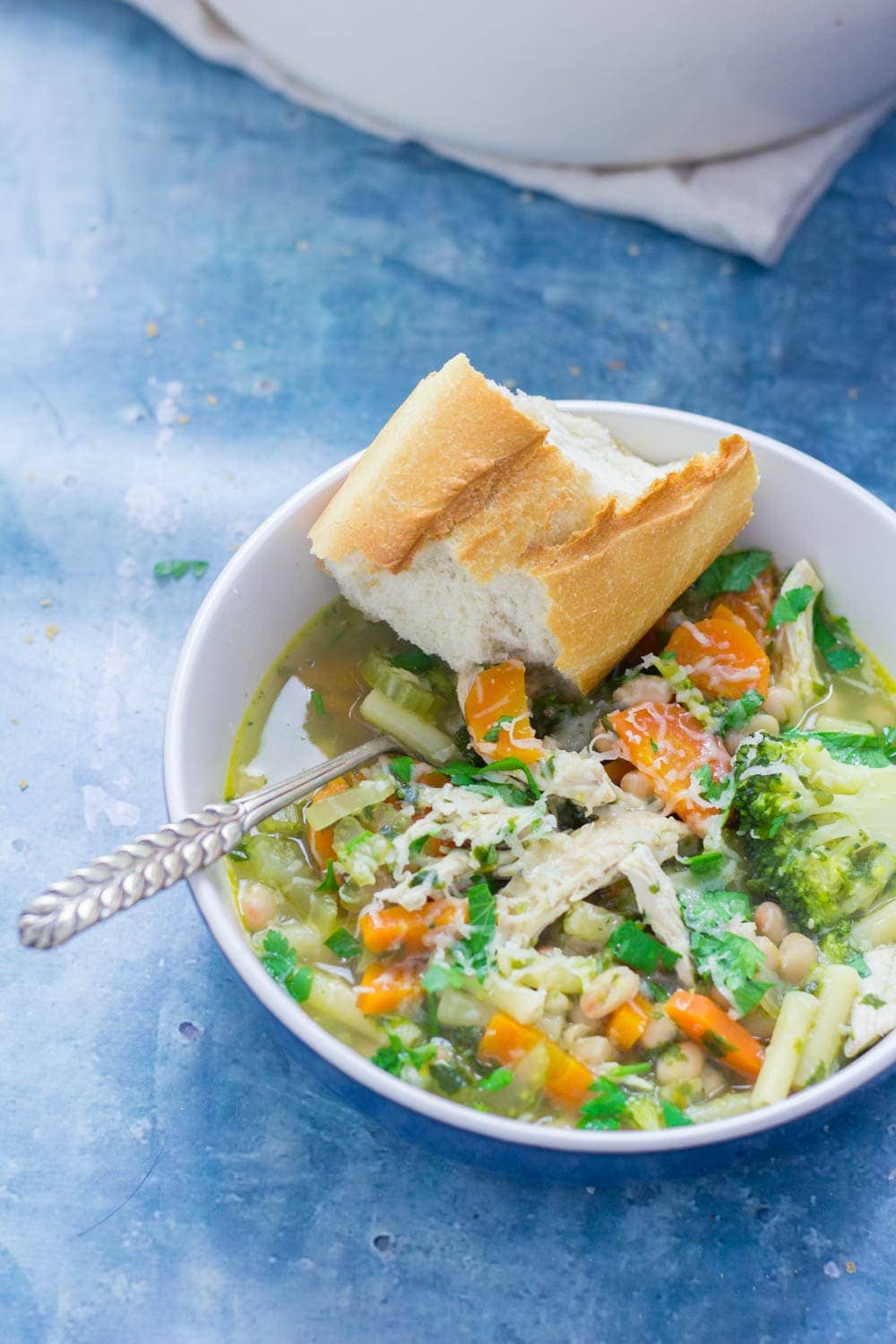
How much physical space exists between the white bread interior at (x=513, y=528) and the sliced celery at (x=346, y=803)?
41 cm

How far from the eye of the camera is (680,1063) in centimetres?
286

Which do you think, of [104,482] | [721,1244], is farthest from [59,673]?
[721,1244]

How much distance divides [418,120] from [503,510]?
205 cm

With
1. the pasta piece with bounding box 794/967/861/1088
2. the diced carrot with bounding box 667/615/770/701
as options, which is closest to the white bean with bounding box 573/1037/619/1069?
the pasta piece with bounding box 794/967/861/1088

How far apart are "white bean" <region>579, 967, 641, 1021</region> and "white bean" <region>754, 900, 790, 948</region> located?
1.09 ft

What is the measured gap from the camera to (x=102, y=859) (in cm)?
266

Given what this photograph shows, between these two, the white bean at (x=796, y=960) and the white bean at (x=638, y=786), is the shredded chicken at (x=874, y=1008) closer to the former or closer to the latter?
the white bean at (x=796, y=960)

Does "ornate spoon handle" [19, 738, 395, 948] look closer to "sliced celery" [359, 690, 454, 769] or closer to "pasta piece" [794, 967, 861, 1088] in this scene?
"sliced celery" [359, 690, 454, 769]

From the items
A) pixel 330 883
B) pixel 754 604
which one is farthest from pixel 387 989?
pixel 754 604

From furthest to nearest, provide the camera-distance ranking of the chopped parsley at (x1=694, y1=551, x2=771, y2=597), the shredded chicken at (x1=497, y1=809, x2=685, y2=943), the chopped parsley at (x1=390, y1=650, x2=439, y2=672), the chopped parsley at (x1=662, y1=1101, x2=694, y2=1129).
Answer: the chopped parsley at (x1=694, y1=551, x2=771, y2=597) < the chopped parsley at (x1=390, y1=650, x2=439, y2=672) < the shredded chicken at (x1=497, y1=809, x2=685, y2=943) < the chopped parsley at (x1=662, y1=1101, x2=694, y2=1129)

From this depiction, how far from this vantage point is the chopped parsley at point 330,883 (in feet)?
9.99

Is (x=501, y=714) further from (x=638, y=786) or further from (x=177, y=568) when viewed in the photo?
(x=177, y=568)

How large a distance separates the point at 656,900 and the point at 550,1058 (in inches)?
15.8

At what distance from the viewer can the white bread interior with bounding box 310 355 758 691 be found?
3062 mm
